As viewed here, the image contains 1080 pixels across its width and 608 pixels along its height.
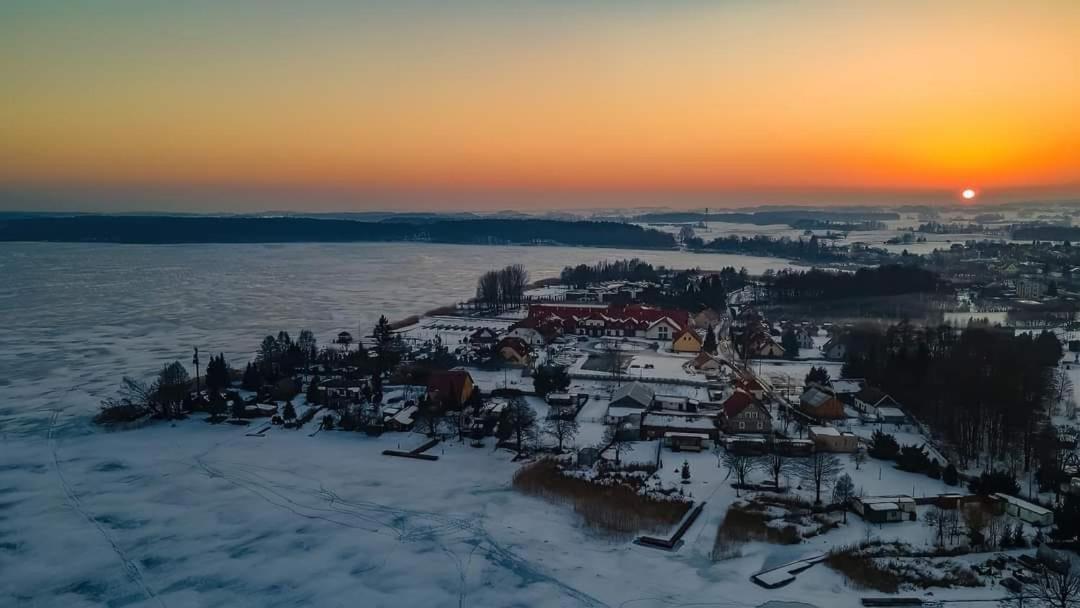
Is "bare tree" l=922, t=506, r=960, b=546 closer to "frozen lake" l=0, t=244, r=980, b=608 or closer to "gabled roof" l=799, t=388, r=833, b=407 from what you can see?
"frozen lake" l=0, t=244, r=980, b=608

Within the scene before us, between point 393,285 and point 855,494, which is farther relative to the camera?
point 393,285

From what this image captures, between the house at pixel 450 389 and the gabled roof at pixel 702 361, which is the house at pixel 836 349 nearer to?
the gabled roof at pixel 702 361

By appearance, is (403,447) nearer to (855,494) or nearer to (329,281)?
(855,494)

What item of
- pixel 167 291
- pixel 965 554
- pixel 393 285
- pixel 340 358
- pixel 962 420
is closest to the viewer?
pixel 965 554

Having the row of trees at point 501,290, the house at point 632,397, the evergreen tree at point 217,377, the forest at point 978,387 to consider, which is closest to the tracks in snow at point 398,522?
the evergreen tree at point 217,377

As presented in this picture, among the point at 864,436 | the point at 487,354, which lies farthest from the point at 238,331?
the point at 864,436

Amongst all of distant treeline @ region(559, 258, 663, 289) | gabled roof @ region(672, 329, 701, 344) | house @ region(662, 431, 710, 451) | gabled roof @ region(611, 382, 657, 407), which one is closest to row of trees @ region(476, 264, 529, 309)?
distant treeline @ region(559, 258, 663, 289)

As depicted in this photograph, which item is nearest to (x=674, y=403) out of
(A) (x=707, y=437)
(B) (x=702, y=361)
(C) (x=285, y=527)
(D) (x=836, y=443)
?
(A) (x=707, y=437)
